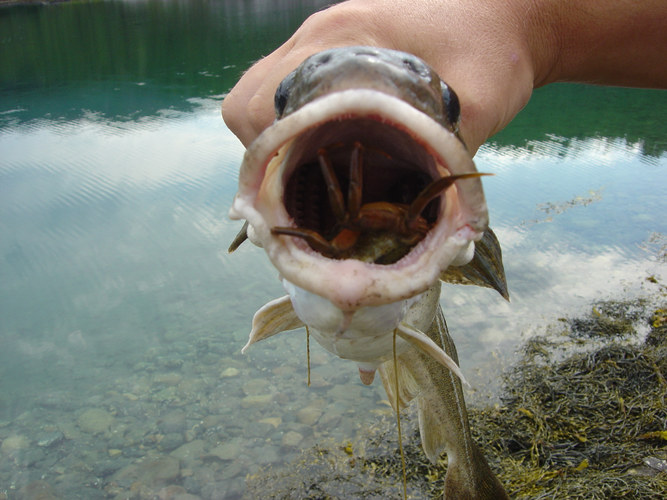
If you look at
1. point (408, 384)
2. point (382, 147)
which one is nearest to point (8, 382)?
point (408, 384)

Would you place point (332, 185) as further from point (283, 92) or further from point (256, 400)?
point (256, 400)

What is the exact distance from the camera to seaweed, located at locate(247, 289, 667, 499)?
2943 mm

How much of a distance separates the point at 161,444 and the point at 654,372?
10.6 ft

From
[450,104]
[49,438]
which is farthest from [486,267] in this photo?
[49,438]

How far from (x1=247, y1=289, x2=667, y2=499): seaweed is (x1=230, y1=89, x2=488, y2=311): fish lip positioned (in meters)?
2.26

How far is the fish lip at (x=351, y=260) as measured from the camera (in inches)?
39.4

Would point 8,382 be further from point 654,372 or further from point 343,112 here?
point 654,372

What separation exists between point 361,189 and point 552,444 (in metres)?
2.72

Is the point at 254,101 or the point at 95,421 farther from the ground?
the point at 254,101

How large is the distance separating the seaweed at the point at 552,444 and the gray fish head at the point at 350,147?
2.26m

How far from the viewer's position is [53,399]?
4.00 metres

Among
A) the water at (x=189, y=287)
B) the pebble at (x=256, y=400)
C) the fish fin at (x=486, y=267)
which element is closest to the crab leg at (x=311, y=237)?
the fish fin at (x=486, y=267)

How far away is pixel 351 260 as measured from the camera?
1.04m

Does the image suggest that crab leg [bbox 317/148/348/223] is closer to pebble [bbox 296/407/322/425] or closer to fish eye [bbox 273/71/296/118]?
fish eye [bbox 273/71/296/118]
